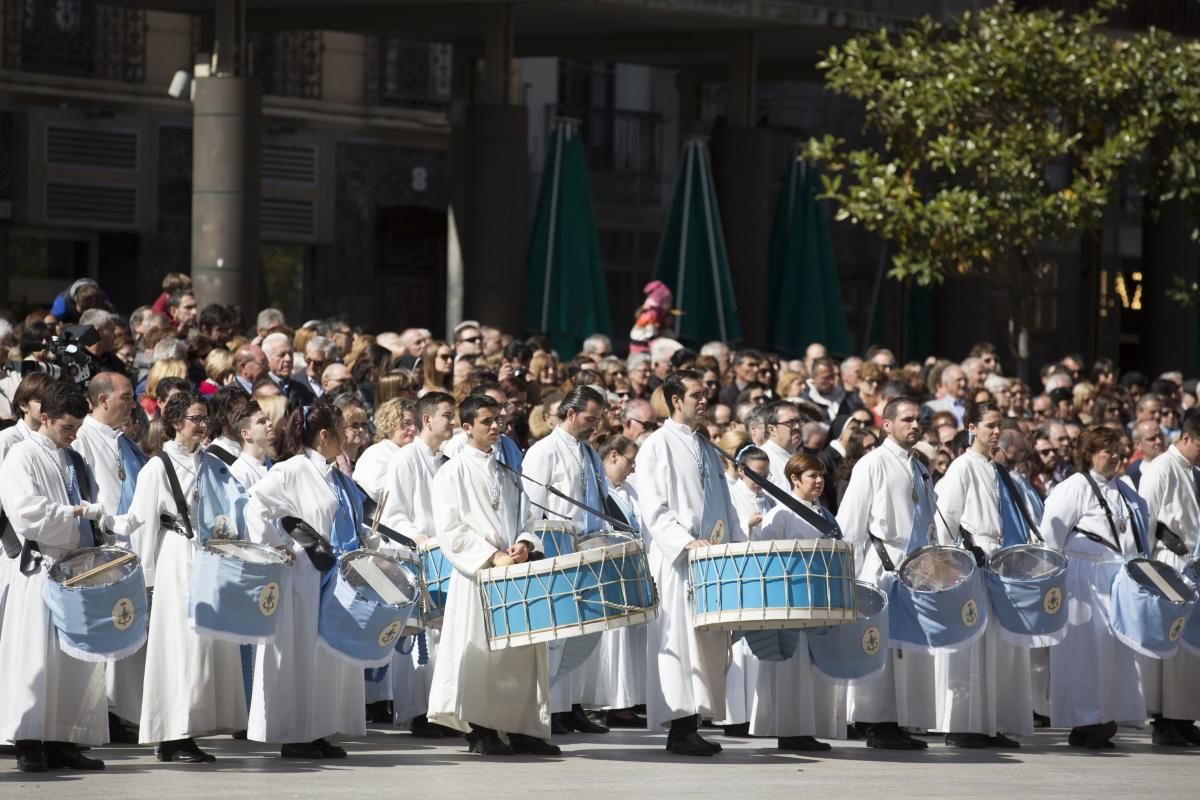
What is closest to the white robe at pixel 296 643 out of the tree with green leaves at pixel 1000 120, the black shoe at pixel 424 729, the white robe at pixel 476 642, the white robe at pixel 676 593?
the white robe at pixel 476 642

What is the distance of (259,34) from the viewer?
29.0m

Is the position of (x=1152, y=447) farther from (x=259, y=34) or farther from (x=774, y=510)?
(x=259, y=34)

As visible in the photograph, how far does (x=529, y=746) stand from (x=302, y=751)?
44.1 inches

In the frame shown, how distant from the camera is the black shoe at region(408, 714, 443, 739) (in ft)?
44.6

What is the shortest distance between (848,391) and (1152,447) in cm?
350

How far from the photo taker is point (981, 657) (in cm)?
1356

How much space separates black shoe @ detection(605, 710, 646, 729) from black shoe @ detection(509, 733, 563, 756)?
2.17 metres

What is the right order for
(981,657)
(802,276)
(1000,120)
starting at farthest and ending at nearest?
(802,276), (1000,120), (981,657)

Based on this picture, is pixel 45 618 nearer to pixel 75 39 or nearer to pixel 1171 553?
pixel 1171 553

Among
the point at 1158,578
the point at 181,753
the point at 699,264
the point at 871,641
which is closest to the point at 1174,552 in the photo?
the point at 1158,578

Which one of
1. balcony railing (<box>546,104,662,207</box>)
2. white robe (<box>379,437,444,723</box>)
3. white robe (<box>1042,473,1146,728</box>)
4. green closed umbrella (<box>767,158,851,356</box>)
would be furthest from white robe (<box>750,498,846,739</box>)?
balcony railing (<box>546,104,662,207</box>)

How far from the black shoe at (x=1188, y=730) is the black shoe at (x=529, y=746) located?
3.89m

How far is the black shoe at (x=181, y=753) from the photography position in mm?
11852

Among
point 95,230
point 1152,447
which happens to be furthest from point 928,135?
point 95,230
